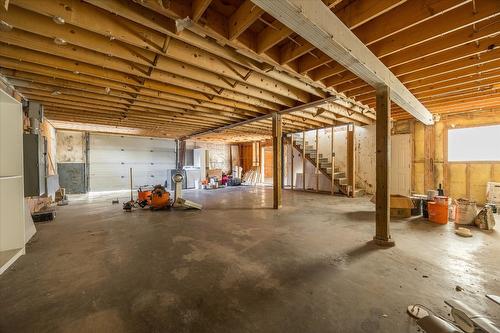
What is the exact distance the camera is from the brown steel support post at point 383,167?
2957mm

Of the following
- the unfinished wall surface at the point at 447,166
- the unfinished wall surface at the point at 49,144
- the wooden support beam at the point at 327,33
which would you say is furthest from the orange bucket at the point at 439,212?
the unfinished wall surface at the point at 49,144

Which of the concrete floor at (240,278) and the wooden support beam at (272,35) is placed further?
the wooden support beam at (272,35)

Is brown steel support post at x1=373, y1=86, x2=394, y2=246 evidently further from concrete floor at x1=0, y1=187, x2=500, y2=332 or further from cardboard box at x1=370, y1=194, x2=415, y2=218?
cardboard box at x1=370, y1=194, x2=415, y2=218

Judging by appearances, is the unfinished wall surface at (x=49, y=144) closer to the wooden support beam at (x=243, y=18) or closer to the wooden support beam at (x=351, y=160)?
the wooden support beam at (x=243, y=18)

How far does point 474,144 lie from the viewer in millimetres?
5801

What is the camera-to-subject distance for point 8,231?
236cm

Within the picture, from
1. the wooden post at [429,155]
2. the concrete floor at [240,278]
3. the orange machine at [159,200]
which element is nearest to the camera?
the concrete floor at [240,278]

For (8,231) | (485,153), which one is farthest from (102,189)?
(485,153)

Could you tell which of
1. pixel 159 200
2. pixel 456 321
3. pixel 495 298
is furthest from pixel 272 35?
pixel 159 200

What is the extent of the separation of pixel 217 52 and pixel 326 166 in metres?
6.92

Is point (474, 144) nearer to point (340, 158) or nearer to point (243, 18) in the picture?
point (340, 158)

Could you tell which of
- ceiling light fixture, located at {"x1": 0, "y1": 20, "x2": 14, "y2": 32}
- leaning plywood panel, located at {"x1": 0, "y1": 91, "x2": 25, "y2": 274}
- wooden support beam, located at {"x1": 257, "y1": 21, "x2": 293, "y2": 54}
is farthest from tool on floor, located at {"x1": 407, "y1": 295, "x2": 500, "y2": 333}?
ceiling light fixture, located at {"x1": 0, "y1": 20, "x2": 14, "y2": 32}

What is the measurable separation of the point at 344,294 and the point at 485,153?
22.6ft

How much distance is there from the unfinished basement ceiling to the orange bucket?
2287 mm
